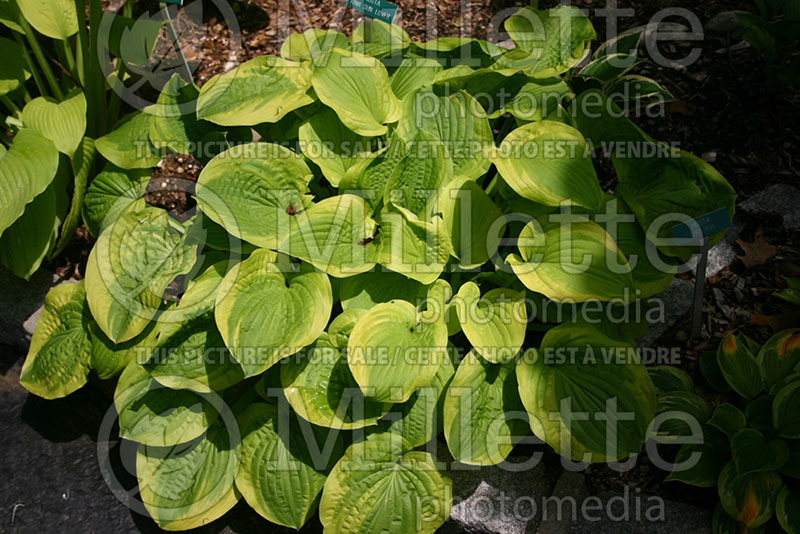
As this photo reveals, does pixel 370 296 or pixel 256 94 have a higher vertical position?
pixel 256 94

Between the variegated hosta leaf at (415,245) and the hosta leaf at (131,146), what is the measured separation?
2.86 feet

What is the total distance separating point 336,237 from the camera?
181 cm

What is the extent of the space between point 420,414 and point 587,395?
457 mm

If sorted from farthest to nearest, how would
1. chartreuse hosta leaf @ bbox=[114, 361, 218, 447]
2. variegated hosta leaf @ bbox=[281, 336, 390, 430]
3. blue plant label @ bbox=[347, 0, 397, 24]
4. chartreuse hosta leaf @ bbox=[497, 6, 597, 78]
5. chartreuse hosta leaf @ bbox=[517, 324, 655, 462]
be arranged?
chartreuse hosta leaf @ bbox=[497, 6, 597, 78] < blue plant label @ bbox=[347, 0, 397, 24] < chartreuse hosta leaf @ bbox=[114, 361, 218, 447] < variegated hosta leaf @ bbox=[281, 336, 390, 430] < chartreuse hosta leaf @ bbox=[517, 324, 655, 462]

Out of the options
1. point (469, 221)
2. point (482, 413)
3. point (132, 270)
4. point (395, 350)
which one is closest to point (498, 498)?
point (482, 413)

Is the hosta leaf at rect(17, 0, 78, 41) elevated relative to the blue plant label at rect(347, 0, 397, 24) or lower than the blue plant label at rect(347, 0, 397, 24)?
lower

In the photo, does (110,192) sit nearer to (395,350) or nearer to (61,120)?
(61,120)

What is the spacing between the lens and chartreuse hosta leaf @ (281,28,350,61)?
7.59ft

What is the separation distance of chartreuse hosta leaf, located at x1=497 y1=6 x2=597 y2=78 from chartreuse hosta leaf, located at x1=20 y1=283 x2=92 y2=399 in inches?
62.0

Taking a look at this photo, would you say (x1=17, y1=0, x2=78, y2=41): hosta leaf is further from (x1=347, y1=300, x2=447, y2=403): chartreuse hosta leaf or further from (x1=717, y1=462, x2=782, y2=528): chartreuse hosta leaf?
(x1=717, y1=462, x2=782, y2=528): chartreuse hosta leaf

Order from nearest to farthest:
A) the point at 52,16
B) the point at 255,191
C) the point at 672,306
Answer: the point at 255,191 < the point at 672,306 < the point at 52,16

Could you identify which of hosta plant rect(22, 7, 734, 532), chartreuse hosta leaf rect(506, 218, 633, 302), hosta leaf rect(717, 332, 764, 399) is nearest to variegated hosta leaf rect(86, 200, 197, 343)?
hosta plant rect(22, 7, 734, 532)

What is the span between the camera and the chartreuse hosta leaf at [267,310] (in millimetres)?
1664

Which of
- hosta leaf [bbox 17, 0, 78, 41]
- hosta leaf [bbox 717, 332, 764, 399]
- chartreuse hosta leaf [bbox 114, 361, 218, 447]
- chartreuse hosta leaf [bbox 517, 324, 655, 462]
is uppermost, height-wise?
hosta leaf [bbox 17, 0, 78, 41]
